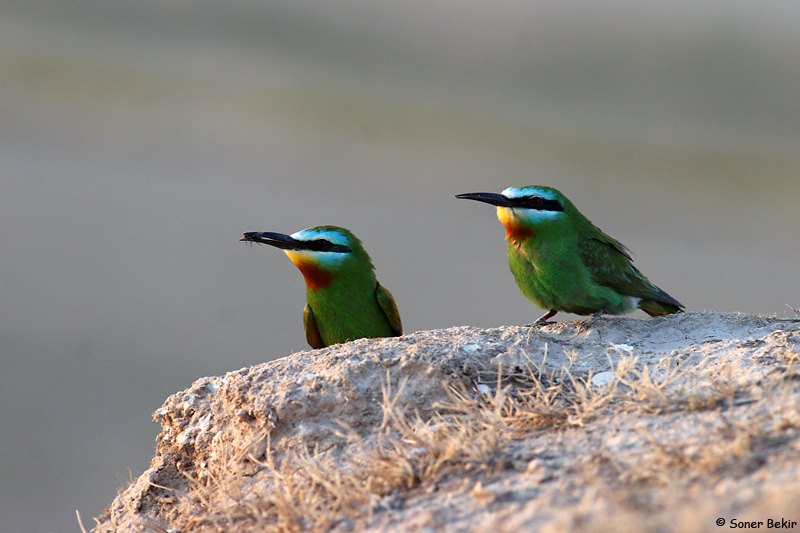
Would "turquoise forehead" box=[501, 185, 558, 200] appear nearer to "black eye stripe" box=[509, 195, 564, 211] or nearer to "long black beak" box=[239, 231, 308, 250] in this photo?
"black eye stripe" box=[509, 195, 564, 211]

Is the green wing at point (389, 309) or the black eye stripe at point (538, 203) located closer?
the black eye stripe at point (538, 203)

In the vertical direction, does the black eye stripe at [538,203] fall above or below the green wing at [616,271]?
above

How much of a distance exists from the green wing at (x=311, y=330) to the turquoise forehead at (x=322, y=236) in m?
0.36

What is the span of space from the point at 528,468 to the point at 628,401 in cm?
42

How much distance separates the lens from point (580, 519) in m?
1.41

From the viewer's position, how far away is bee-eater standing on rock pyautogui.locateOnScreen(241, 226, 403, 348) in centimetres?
380

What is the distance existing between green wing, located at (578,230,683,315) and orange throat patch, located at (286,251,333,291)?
3.87ft

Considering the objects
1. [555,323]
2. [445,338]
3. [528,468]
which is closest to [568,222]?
[555,323]

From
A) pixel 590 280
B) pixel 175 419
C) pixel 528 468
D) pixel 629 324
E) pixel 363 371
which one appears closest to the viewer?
pixel 528 468

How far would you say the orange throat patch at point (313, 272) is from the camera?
3.79m

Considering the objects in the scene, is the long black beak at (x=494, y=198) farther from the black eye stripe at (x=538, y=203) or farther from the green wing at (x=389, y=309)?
the green wing at (x=389, y=309)

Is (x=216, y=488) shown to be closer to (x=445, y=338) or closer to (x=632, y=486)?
(x=445, y=338)

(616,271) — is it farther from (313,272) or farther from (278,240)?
(278,240)

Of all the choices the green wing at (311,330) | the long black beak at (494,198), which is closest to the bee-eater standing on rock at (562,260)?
the long black beak at (494,198)
